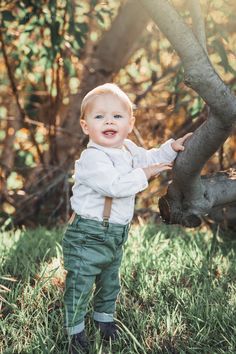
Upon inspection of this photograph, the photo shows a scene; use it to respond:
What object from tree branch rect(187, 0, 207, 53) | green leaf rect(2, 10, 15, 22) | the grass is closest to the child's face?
tree branch rect(187, 0, 207, 53)

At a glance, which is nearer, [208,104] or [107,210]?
[208,104]

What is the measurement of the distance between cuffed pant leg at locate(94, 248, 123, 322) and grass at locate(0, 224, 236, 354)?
0.31 ft

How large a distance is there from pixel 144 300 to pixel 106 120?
0.94 meters

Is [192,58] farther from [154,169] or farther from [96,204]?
[96,204]

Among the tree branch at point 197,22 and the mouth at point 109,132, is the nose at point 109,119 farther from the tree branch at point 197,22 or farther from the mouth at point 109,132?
the tree branch at point 197,22

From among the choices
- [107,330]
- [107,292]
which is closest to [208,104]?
[107,292]

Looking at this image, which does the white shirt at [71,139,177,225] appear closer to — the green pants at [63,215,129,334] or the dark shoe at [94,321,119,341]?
the green pants at [63,215,129,334]

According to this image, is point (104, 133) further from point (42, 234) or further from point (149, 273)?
point (42, 234)

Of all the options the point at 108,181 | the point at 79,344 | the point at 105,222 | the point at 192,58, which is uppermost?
the point at 192,58

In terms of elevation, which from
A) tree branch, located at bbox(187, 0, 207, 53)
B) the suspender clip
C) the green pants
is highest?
tree branch, located at bbox(187, 0, 207, 53)

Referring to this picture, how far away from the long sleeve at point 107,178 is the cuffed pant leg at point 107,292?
37 cm

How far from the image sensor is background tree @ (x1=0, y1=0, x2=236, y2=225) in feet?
14.7

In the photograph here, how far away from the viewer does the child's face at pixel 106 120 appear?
2395 mm

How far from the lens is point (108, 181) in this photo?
2279 mm
